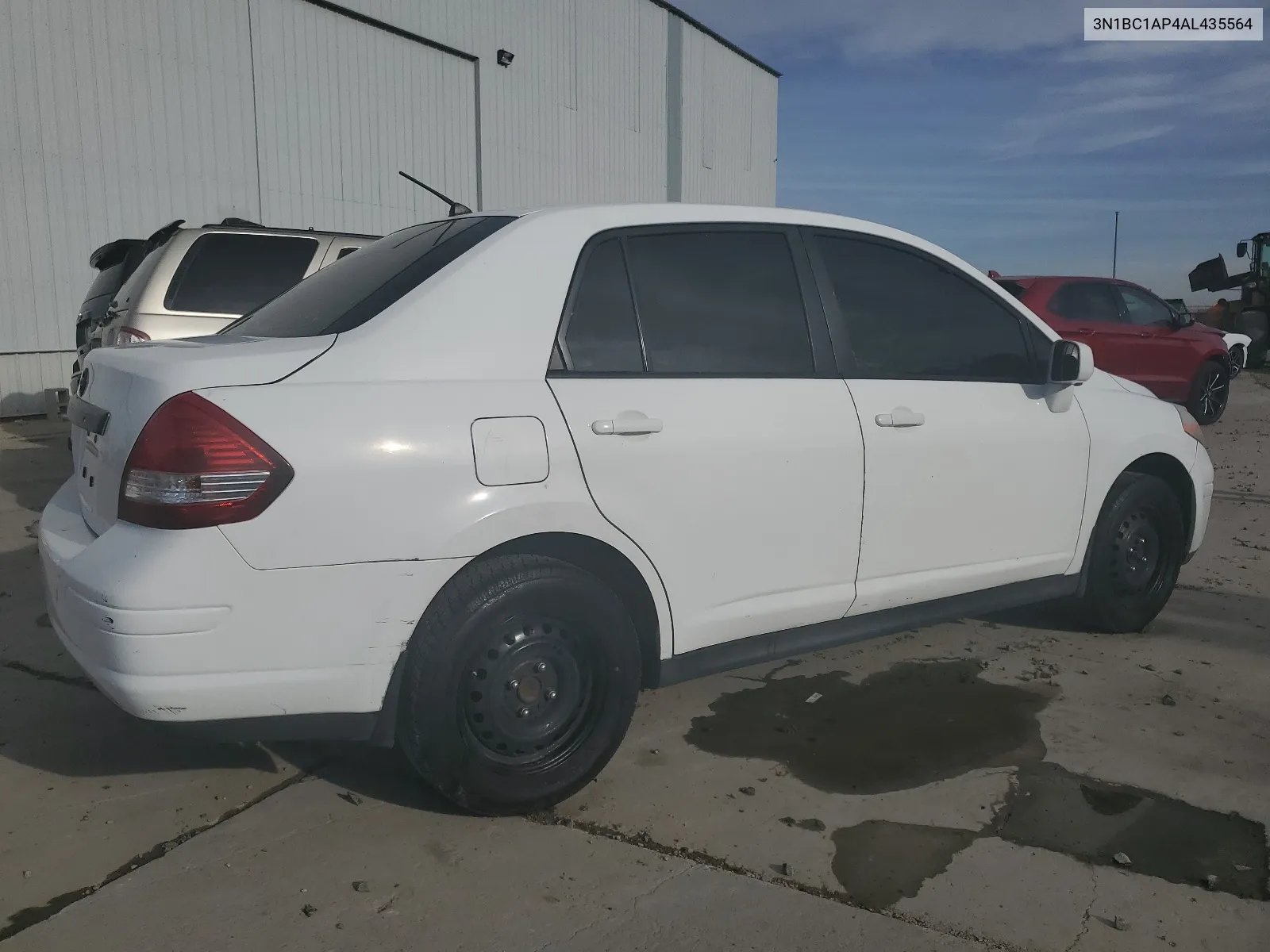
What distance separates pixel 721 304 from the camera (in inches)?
127

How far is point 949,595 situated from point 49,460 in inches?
320

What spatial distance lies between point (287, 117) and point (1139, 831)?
12783 mm

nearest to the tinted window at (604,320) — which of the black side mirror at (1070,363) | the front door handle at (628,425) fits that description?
A: the front door handle at (628,425)

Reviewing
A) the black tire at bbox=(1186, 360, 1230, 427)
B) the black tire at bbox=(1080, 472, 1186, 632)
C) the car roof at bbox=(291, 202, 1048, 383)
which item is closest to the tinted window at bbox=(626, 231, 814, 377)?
the car roof at bbox=(291, 202, 1048, 383)

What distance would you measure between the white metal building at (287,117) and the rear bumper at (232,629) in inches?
395

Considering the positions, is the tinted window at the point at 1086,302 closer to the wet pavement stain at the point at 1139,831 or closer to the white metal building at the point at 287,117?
the white metal building at the point at 287,117

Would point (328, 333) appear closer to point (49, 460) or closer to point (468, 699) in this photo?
point (468, 699)

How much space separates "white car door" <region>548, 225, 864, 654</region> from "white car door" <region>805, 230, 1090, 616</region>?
0.14 metres

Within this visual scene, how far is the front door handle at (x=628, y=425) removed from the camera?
9.19 ft

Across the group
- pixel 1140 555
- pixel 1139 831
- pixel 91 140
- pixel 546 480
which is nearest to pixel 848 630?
pixel 1139 831

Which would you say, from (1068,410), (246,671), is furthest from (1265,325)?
(246,671)

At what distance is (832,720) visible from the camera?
357 centimetres

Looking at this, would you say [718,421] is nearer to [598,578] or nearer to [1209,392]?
[598,578]

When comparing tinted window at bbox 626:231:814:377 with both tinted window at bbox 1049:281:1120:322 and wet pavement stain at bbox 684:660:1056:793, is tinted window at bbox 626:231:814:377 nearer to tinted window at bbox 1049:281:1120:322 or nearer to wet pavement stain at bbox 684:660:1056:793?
wet pavement stain at bbox 684:660:1056:793
